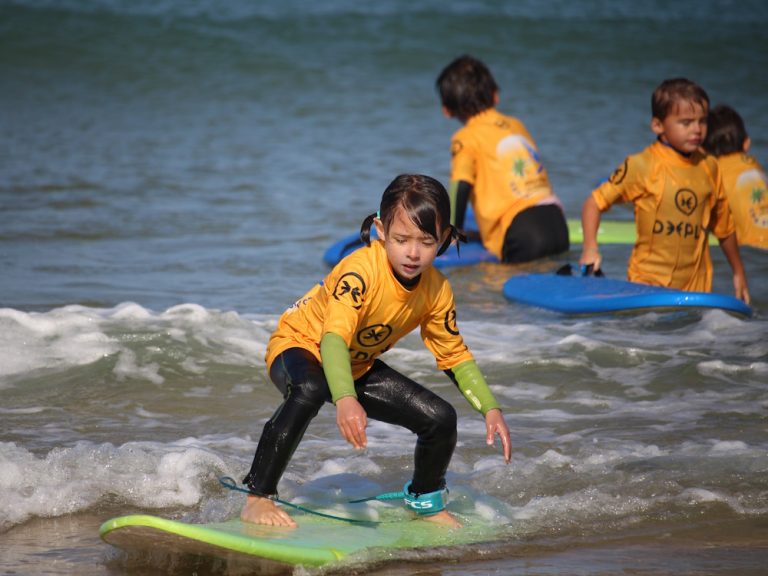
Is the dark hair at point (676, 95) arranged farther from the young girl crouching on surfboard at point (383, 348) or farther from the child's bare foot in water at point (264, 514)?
the child's bare foot in water at point (264, 514)

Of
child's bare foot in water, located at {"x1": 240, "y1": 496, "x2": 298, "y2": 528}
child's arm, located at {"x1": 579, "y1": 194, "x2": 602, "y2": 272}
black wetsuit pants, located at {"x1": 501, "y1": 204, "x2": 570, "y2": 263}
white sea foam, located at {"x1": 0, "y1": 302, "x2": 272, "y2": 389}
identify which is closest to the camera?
child's bare foot in water, located at {"x1": 240, "y1": 496, "x2": 298, "y2": 528}

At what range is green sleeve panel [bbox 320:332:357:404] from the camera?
10.4ft

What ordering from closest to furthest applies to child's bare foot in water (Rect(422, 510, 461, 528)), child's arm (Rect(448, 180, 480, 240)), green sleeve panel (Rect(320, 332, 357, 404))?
green sleeve panel (Rect(320, 332, 357, 404)), child's bare foot in water (Rect(422, 510, 461, 528)), child's arm (Rect(448, 180, 480, 240))

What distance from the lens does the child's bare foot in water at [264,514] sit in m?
3.44

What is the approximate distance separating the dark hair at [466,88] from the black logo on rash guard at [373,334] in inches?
172

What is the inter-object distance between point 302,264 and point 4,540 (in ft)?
16.9

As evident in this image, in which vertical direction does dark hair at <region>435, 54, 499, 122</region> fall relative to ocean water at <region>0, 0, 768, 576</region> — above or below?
above

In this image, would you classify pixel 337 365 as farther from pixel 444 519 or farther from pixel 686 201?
pixel 686 201

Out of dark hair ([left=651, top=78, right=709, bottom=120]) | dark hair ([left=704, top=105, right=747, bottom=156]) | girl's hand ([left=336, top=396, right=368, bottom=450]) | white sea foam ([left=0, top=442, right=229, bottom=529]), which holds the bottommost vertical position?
white sea foam ([left=0, top=442, right=229, bottom=529])

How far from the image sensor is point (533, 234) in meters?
7.98

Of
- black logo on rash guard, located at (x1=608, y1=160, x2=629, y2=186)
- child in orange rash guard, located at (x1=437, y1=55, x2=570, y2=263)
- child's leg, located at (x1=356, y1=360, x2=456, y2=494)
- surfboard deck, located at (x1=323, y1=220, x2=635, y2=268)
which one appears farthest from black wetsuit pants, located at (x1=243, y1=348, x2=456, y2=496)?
child in orange rash guard, located at (x1=437, y1=55, x2=570, y2=263)

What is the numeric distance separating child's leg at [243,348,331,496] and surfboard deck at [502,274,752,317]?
3.28 meters

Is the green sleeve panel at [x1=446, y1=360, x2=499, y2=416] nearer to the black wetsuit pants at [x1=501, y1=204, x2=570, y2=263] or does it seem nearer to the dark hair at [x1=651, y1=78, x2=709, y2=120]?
the dark hair at [x1=651, y1=78, x2=709, y2=120]

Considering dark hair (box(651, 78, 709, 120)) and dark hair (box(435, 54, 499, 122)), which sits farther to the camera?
dark hair (box(435, 54, 499, 122))
